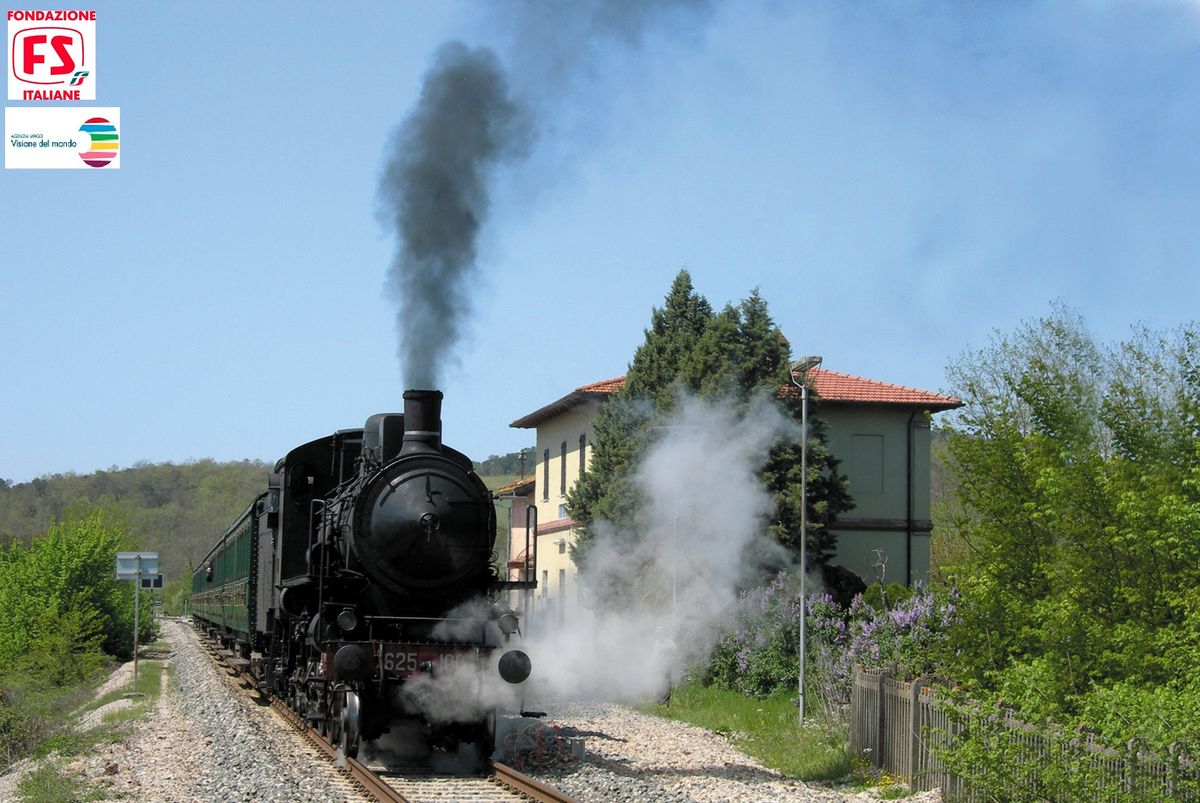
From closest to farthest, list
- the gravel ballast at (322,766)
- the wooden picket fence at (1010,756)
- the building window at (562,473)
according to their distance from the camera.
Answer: the wooden picket fence at (1010,756), the gravel ballast at (322,766), the building window at (562,473)

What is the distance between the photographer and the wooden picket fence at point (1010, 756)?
856 cm

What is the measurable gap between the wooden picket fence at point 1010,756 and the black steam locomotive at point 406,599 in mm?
3936

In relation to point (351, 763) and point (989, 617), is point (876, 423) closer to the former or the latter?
point (989, 617)

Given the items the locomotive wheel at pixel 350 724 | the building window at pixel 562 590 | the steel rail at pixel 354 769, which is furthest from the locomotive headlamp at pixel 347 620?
the building window at pixel 562 590

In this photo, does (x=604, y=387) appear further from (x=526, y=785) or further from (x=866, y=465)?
(x=526, y=785)

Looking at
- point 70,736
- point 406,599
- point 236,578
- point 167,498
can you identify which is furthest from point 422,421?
point 167,498

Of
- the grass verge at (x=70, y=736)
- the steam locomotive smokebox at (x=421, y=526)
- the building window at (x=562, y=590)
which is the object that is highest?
the steam locomotive smokebox at (x=421, y=526)

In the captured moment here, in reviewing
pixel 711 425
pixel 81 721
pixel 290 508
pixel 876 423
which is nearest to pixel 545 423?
pixel 876 423

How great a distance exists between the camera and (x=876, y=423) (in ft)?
108

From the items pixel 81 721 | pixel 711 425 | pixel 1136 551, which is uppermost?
pixel 711 425

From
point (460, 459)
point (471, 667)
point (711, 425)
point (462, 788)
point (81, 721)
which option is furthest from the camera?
point (711, 425)

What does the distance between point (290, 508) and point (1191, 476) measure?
9506 mm

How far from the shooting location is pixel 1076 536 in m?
12.5

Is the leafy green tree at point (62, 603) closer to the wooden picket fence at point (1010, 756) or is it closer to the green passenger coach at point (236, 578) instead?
the green passenger coach at point (236, 578)
